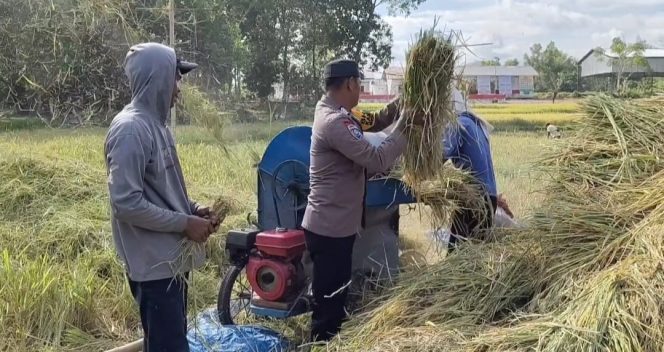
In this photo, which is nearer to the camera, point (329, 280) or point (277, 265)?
point (329, 280)

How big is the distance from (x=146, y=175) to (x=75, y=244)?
2965 millimetres

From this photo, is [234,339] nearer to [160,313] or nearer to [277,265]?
[277,265]

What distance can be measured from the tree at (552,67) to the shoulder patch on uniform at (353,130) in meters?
50.0

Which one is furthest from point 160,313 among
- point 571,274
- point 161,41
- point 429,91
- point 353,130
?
point 161,41

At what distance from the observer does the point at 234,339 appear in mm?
3975

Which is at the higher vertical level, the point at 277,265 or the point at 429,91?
the point at 429,91

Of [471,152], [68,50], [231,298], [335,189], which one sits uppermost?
[68,50]

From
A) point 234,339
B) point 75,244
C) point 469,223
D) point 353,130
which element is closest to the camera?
point 353,130

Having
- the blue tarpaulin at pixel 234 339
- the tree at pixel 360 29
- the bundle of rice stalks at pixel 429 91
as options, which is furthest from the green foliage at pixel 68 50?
the tree at pixel 360 29

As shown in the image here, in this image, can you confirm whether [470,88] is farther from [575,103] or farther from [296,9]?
[296,9]

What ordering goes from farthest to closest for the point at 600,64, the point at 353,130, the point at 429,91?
the point at 600,64
the point at 353,130
the point at 429,91

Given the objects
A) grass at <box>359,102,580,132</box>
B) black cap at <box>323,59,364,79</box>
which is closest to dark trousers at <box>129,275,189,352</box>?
black cap at <box>323,59,364,79</box>

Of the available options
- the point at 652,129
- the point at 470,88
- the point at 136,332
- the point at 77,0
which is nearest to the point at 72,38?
the point at 77,0

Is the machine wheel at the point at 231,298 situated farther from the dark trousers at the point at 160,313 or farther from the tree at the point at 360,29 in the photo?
the tree at the point at 360,29
